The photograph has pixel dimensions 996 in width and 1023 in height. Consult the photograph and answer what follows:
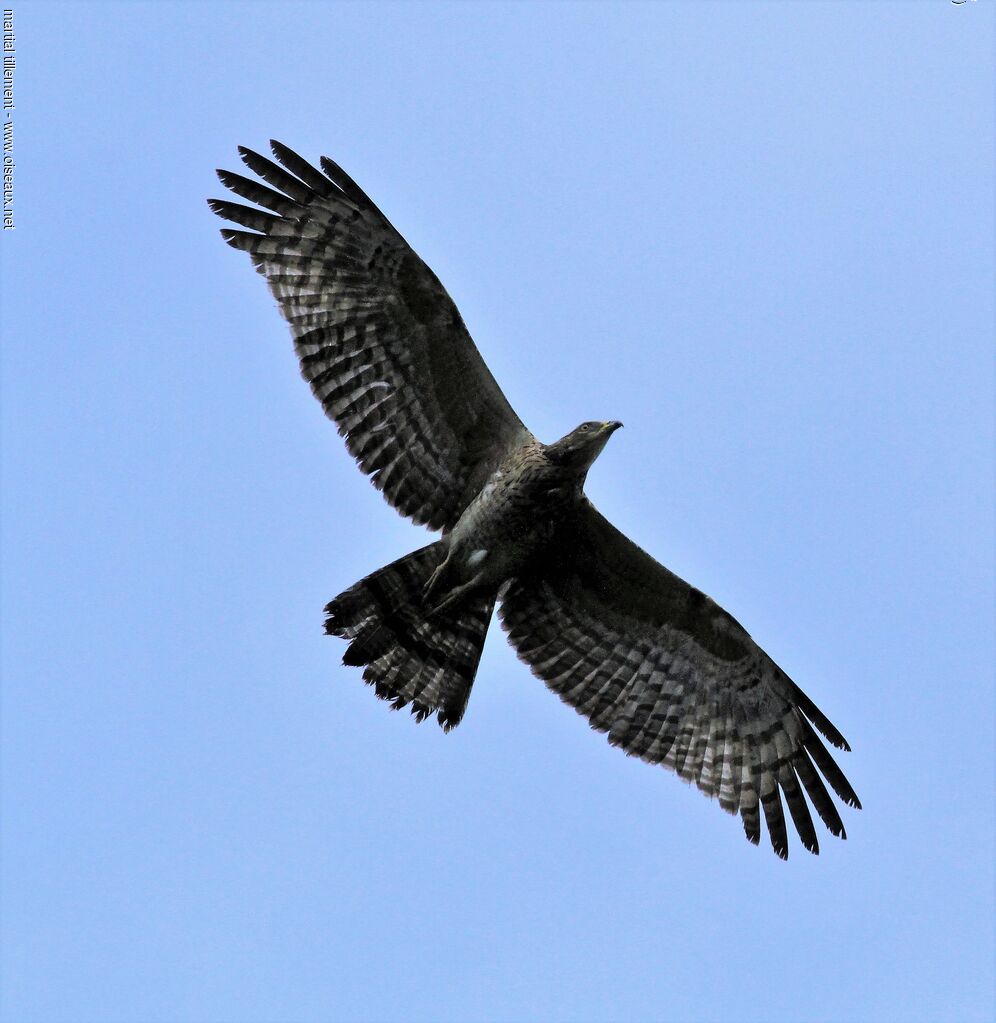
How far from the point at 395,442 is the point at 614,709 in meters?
2.66

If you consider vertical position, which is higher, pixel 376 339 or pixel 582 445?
pixel 376 339

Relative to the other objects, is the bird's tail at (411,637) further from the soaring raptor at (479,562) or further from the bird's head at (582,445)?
the bird's head at (582,445)

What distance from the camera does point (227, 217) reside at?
40.9ft

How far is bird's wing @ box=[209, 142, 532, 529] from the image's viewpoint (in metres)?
12.6

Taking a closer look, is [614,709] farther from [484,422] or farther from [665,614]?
[484,422]

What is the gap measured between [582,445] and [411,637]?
194 cm

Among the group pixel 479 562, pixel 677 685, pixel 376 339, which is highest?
pixel 376 339

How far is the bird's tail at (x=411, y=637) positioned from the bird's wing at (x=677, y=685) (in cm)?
64

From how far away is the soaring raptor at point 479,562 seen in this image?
12562mm

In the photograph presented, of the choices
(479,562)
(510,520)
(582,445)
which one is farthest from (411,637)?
(582,445)

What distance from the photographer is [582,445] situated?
12.2 m

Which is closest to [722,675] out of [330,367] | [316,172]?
[330,367]

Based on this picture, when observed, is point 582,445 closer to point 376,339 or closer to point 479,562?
point 479,562

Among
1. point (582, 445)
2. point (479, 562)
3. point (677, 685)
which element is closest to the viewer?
point (582, 445)
